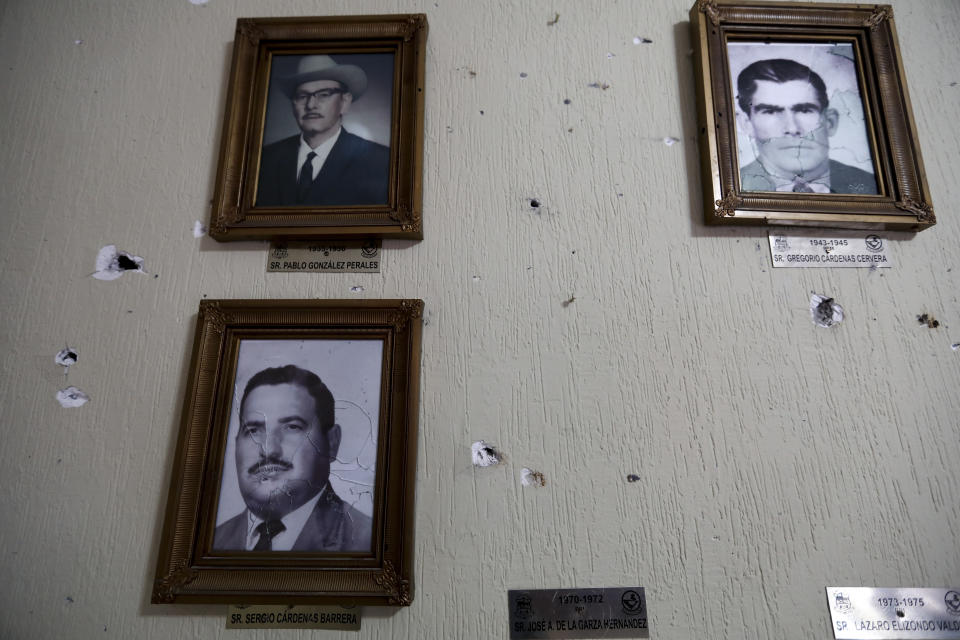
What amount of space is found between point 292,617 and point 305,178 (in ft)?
2.03

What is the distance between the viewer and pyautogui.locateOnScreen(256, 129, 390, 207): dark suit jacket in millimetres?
931

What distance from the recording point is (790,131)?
3.16 ft

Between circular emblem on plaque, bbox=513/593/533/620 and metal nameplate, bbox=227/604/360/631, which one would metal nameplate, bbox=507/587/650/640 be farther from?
metal nameplate, bbox=227/604/360/631

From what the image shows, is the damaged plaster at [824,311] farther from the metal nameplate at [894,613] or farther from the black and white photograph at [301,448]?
the black and white photograph at [301,448]

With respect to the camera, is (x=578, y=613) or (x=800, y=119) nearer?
(x=578, y=613)

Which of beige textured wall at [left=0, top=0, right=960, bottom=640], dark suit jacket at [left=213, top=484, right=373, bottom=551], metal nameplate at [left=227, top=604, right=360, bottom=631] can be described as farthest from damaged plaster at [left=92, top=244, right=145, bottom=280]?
metal nameplate at [left=227, top=604, right=360, bottom=631]

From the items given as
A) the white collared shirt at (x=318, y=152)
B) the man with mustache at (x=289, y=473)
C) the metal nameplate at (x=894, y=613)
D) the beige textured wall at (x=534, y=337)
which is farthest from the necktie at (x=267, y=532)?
the metal nameplate at (x=894, y=613)

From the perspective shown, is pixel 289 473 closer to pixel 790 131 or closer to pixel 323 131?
pixel 323 131

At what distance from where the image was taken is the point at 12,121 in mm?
1006

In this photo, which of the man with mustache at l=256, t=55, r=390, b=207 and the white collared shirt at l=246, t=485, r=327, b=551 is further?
the man with mustache at l=256, t=55, r=390, b=207

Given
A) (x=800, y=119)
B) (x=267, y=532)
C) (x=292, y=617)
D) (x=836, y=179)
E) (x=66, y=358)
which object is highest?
(x=800, y=119)

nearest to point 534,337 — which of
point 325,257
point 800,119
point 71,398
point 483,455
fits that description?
point 483,455

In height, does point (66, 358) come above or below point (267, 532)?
above

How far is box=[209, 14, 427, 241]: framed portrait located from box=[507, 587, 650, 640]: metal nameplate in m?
0.52
